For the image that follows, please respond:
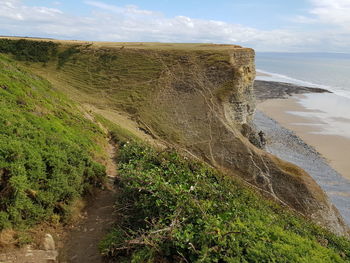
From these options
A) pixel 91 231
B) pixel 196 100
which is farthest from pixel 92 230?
pixel 196 100

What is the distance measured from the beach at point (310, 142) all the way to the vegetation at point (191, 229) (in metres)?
15.5

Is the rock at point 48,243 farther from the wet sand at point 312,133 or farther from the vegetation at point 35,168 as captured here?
the wet sand at point 312,133

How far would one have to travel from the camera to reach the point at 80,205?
30.6ft

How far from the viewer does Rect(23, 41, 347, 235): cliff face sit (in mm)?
20906

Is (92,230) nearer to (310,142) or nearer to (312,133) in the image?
(310,142)

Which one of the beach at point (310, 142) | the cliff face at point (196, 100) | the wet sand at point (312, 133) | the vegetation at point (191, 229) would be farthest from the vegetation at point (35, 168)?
the wet sand at point (312, 133)

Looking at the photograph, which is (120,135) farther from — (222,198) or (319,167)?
(319,167)

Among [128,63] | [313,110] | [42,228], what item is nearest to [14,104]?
[42,228]

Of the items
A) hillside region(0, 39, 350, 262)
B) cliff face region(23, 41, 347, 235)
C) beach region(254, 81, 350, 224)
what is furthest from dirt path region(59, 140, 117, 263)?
beach region(254, 81, 350, 224)

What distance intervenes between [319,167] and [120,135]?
20023 millimetres

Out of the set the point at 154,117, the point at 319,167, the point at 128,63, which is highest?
the point at 128,63

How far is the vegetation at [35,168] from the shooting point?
23.9 ft

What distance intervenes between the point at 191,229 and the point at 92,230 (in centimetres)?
333

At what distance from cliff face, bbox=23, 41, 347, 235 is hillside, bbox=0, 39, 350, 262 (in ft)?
0.36
